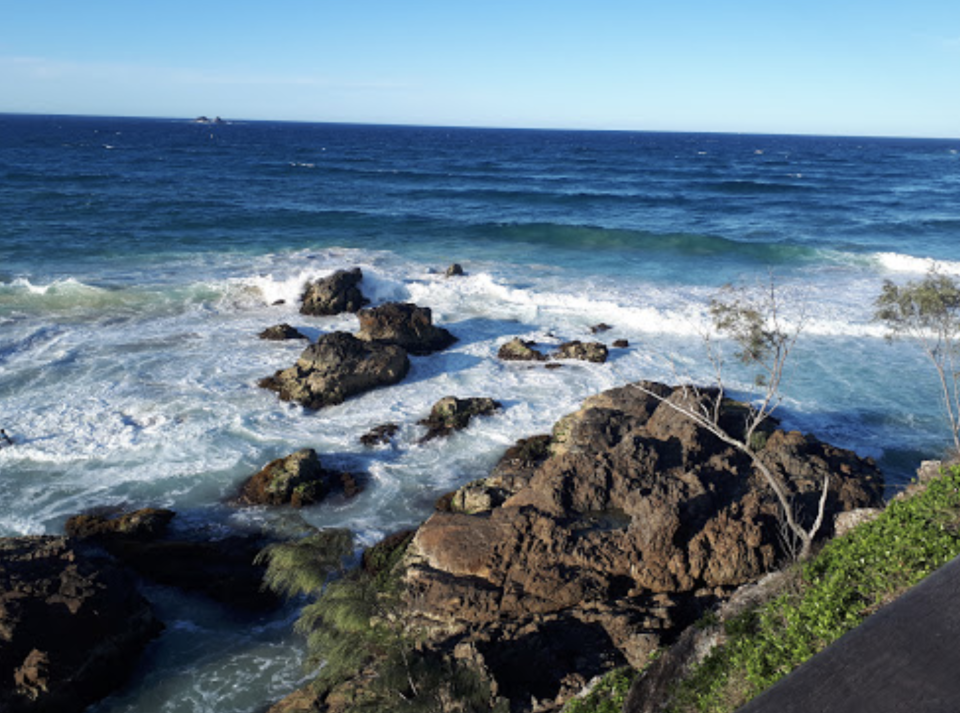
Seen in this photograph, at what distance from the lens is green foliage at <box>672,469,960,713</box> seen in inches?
253

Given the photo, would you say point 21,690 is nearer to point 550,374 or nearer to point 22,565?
point 22,565

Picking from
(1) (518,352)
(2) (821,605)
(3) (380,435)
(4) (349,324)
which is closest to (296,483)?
(3) (380,435)

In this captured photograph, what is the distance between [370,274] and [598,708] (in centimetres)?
2504

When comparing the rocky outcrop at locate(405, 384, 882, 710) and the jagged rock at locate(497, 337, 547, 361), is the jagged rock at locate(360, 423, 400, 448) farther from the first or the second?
the jagged rock at locate(497, 337, 547, 361)

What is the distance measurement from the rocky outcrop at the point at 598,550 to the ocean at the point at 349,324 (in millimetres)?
2574

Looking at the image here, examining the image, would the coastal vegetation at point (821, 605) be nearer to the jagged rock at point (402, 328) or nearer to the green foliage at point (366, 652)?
the green foliage at point (366, 652)

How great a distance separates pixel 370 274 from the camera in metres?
31.2

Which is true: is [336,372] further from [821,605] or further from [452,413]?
[821,605]

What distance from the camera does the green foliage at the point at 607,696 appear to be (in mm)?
7991

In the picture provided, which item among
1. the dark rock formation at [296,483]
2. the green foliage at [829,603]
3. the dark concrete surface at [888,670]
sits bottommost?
the dark rock formation at [296,483]

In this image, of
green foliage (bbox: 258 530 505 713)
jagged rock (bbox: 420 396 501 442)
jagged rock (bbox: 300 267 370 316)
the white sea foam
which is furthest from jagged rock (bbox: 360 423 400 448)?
the white sea foam

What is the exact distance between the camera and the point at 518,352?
23.4m

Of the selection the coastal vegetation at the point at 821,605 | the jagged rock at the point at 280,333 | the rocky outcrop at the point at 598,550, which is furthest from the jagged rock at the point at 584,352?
the coastal vegetation at the point at 821,605

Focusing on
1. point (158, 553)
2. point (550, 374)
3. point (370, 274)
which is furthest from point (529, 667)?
point (370, 274)
